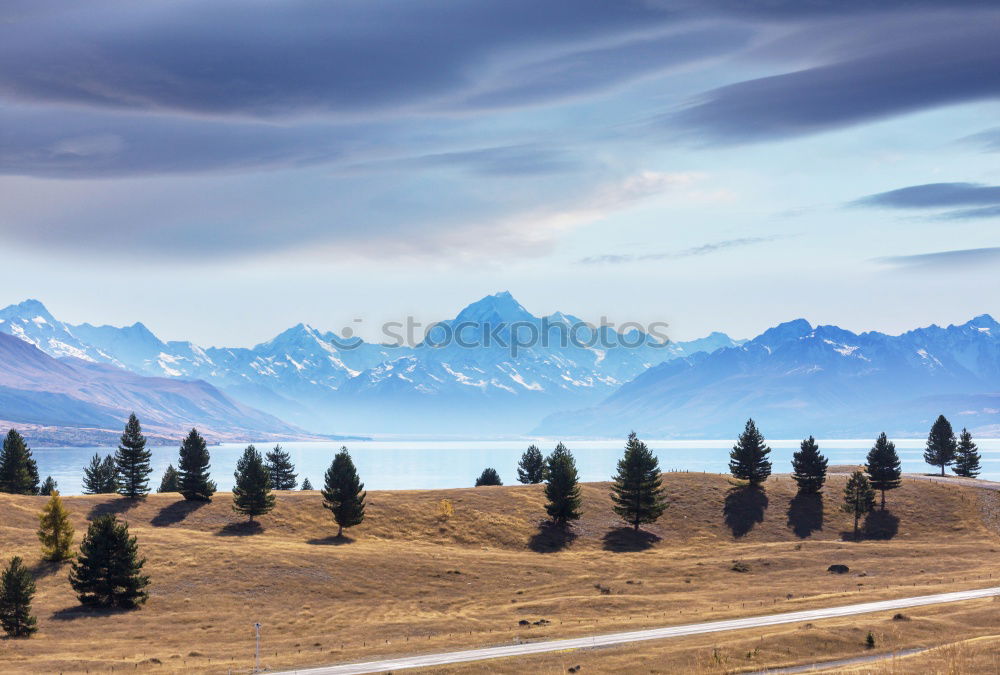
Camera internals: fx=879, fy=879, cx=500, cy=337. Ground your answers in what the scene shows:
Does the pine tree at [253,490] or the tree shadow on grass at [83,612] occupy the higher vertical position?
the pine tree at [253,490]

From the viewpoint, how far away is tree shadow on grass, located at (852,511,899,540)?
122 m

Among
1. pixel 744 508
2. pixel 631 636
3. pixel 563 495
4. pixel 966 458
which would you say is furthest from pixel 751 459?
pixel 631 636

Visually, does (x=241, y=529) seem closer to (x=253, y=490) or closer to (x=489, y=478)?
(x=253, y=490)

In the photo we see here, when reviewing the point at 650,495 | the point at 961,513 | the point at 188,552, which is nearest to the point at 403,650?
the point at 188,552

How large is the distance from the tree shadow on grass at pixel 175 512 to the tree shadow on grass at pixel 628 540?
54972mm

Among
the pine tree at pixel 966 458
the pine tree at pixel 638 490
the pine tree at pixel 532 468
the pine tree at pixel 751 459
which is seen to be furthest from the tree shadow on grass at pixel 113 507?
the pine tree at pixel 966 458

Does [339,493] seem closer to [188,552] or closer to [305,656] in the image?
[188,552]

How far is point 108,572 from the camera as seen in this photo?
8175cm

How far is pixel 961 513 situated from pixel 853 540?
21078 millimetres

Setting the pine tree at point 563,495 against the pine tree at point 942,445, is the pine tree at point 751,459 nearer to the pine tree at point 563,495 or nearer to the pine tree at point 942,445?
the pine tree at point 563,495

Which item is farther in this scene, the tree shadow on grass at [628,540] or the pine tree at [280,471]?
the pine tree at [280,471]

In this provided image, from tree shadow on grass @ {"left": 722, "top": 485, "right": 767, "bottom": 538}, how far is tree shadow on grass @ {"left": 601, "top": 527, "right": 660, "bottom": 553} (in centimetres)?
1270

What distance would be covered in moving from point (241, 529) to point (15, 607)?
4107 cm

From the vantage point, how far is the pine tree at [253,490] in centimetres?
11300
